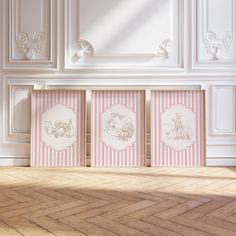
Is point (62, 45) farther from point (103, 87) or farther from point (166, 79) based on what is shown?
point (166, 79)

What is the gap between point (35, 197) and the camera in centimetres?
170

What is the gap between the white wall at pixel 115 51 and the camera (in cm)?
279

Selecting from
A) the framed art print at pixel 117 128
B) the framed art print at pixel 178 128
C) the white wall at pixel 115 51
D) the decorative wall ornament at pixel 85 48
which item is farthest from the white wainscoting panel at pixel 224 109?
the decorative wall ornament at pixel 85 48

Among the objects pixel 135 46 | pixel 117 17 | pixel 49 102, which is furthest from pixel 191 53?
pixel 49 102

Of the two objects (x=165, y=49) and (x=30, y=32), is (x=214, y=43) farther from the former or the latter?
(x=30, y=32)

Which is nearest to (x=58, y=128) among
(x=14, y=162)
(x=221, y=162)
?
(x=14, y=162)

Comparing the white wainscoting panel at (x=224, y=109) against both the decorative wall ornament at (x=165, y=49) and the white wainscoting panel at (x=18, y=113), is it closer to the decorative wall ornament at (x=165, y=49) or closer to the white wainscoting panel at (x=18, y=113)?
the decorative wall ornament at (x=165, y=49)

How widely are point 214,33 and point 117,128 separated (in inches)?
51.2

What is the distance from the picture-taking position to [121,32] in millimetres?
2801

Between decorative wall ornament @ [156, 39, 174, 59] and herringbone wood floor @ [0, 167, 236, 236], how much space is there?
3.66ft

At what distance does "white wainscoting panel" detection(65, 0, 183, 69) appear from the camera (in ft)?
9.16

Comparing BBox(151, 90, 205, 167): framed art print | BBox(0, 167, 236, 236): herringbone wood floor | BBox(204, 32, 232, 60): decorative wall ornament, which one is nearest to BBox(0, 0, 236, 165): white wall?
BBox(204, 32, 232, 60): decorative wall ornament

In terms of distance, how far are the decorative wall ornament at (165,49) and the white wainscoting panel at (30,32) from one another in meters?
1.00

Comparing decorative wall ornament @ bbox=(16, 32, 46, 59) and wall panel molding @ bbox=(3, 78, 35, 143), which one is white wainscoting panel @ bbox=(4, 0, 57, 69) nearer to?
decorative wall ornament @ bbox=(16, 32, 46, 59)
